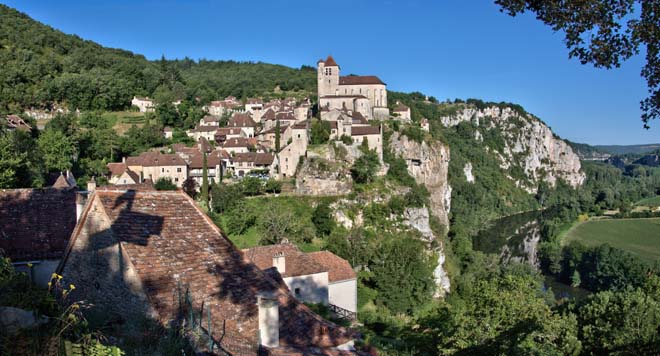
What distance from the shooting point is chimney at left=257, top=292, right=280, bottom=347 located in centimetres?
706

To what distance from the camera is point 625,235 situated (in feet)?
324

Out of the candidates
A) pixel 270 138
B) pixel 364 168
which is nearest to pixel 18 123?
pixel 270 138

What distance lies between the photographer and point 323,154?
188 feet

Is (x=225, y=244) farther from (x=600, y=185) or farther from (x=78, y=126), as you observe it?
(x=600, y=185)

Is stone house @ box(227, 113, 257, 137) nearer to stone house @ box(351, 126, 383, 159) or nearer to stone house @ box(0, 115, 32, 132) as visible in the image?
stone house @ box(351, 126, 383, 159)

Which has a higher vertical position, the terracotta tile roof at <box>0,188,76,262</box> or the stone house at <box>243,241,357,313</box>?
the terracotta tile roof at <box>0,188,76,262</box>

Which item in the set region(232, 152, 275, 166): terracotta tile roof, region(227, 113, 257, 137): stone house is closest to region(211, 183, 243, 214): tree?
region(232, 152, 275, 166): terracotta tile roof

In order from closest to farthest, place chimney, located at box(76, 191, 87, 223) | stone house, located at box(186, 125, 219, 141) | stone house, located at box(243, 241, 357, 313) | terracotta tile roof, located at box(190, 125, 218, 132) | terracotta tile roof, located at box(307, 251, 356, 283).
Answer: chimney, located at box(76, 191, 87, 223) < stone house, located at box(243, 241, 357, 313) < terracotta tile roof, located at box(307, 251, 356, 283) < stone house, located at box(186, 125, 219, 141) < terracotta tile roof, located at box(190, 125, 218, 132)

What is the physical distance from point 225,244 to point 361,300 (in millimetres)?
31105

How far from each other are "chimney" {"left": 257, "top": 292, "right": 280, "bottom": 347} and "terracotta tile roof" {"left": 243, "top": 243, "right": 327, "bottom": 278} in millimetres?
17238

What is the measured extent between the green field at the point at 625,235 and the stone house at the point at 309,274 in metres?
69.2

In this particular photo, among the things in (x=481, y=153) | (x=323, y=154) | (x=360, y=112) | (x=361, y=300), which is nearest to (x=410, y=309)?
(x=361, y=300)

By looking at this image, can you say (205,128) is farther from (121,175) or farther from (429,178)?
(429,178)

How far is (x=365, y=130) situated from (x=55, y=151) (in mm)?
37529
